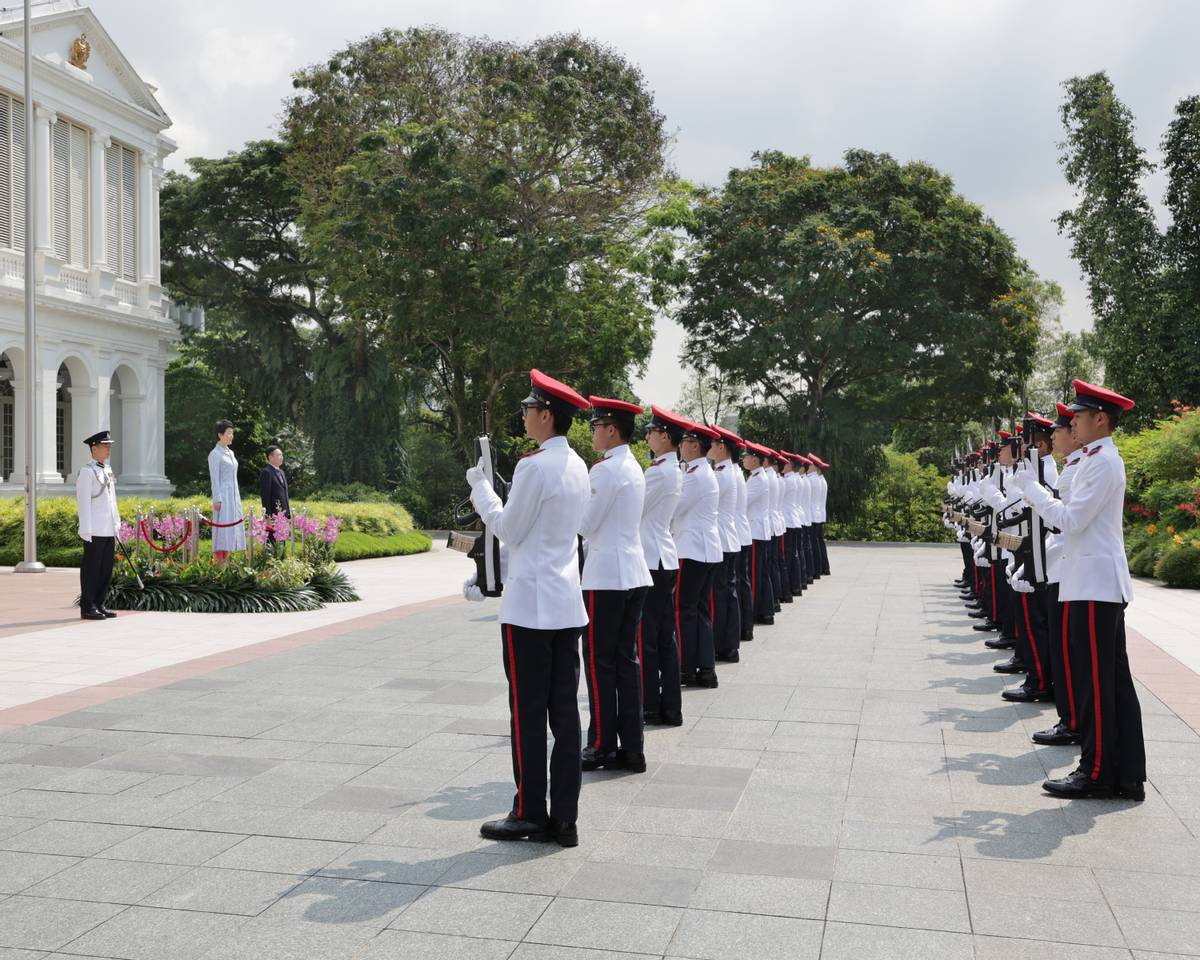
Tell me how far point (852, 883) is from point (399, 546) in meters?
19.9

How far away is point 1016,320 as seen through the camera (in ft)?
102

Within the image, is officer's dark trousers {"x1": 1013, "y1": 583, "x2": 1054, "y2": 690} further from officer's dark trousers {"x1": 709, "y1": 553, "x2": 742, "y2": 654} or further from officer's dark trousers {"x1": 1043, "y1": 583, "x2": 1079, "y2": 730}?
officer's dark trousers {"x1": 709, "y1": 553, "x2": 742, "y2": 654}

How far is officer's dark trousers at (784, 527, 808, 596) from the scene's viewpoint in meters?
15.1

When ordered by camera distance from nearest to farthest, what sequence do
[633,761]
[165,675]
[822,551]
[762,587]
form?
[633,761] < [165,675] < [762,587] < [822,551]

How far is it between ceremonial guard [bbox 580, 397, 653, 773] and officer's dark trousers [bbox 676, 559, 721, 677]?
6.78ft

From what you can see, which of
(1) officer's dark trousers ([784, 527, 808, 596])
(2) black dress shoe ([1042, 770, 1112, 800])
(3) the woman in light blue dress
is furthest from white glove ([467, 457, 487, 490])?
(1) officer's dark trousers ([784, 527, 808, 596])

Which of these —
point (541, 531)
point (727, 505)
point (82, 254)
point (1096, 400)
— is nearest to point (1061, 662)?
point (1096, 400)

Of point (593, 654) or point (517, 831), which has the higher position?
point (593, 654)

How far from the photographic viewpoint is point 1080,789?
546cm

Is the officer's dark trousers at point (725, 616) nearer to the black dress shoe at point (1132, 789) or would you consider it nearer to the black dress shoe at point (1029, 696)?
the black dress shoe at point (1029, 696)

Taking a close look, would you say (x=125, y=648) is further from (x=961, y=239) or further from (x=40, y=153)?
(x=961, y=239)

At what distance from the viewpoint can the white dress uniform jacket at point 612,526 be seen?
577 cm

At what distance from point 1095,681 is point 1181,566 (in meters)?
12.4

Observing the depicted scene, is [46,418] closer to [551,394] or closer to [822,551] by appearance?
[822,551]
